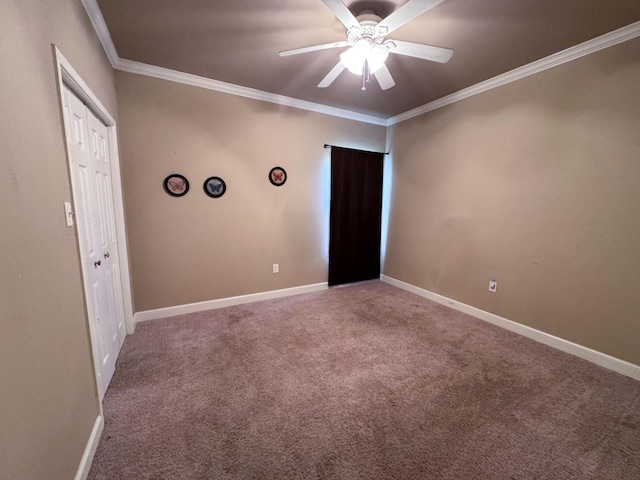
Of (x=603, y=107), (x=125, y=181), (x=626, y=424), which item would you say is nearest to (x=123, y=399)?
(x=125, y=181)

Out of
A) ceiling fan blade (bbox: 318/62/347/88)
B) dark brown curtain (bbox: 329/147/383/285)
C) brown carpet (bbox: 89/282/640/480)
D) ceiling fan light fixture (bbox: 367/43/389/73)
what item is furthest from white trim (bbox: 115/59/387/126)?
brown carpet (bbox: 89/282/640/480)

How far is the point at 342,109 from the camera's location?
3.56 meters

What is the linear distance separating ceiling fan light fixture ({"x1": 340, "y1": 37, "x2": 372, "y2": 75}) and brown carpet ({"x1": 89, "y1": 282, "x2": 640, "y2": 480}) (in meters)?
2.19

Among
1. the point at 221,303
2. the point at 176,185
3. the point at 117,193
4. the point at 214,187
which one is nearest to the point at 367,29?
the point at 214,187

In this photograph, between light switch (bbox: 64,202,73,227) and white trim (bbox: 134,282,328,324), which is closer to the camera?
light switch (bbox: 64,202,73,227)

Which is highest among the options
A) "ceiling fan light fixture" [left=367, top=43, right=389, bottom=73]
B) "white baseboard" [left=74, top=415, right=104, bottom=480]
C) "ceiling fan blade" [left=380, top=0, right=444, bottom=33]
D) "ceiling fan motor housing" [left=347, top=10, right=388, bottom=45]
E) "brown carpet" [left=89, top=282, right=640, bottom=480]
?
"ceiling fan motor housing" [left=347, top=10, right=388, bottom=45]

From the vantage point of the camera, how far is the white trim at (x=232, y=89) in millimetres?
2465

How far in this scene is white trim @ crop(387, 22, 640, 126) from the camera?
6.13 feet

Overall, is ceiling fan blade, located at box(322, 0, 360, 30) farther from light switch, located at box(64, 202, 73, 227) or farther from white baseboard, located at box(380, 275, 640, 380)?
white baseboard, located at box(380, 275, 640, 380)

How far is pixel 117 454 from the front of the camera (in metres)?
1.33

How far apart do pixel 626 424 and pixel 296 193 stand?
3.32 metres

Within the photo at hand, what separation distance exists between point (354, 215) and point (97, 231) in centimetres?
293

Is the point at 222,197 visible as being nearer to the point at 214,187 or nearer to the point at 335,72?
the point at 214,187

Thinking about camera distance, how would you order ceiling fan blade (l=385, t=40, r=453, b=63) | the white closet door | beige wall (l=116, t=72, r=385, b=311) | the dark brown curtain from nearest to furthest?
the white closet door, ceiling fan blade (l=385, t=40, r=453, b=63), beige wall (l=116, t=72, r=385, b=311), the dark brown curtain
